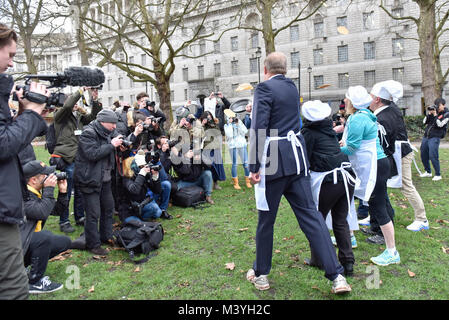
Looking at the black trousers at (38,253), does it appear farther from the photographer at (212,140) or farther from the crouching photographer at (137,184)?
the photographer at (212,140)

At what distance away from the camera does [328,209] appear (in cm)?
399

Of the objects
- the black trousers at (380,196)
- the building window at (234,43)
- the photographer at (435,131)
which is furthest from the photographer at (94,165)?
the building window at (234,43)

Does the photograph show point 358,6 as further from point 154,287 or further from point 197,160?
point 154,287

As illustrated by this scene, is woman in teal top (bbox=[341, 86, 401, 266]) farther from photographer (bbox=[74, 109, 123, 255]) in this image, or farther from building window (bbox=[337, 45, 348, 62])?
building window (bbox=[337, 45, 348, 62])

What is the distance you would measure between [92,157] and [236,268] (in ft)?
8.20

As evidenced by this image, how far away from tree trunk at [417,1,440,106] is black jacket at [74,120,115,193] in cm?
1913

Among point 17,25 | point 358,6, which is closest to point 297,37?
point 358,6

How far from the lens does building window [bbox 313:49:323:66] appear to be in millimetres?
44344

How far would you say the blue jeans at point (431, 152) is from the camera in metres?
9.78

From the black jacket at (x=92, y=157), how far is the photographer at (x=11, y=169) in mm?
2458

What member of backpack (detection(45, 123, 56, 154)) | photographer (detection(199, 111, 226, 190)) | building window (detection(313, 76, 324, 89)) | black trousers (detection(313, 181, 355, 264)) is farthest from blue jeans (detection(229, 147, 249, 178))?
building window (detection(313, 76, 324, 89))

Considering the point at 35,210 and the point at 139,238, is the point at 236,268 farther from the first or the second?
the point at 35,210

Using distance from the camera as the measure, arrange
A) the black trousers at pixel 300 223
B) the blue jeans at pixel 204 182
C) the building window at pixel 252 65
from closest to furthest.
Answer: the black trousers at pixel 300 223 → the blue jeans at pixel 204 182 → the building window at pixel 252 65

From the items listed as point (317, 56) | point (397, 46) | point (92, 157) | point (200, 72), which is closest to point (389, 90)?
point (92, 157)
